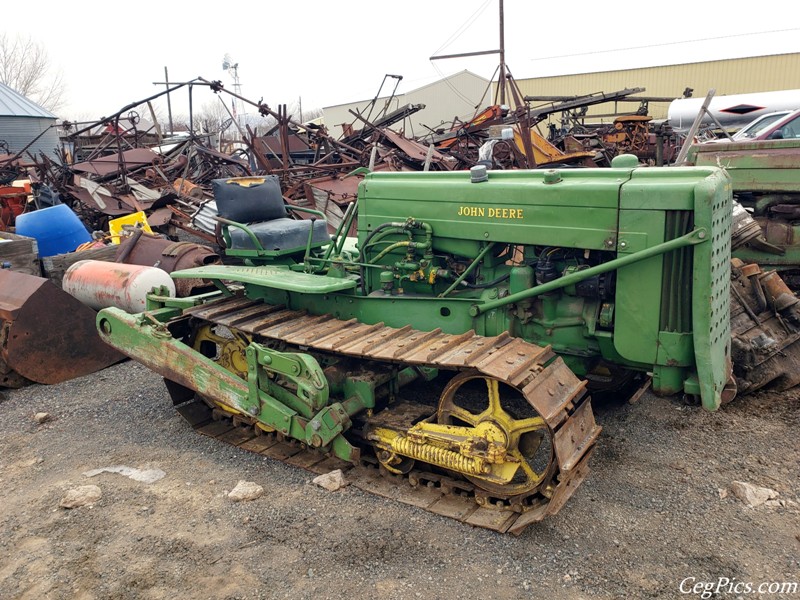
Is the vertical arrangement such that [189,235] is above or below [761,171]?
below

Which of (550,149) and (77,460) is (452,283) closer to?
(77,460)

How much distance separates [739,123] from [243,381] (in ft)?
54.8

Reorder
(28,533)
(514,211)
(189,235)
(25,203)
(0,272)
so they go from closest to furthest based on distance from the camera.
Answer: (28,533)
(514,211)
(0,272)
(189,235)
(25,203)

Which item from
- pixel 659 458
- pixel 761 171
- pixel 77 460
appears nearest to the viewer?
pixel 659 458

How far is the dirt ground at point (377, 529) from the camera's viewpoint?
3025 millimetres

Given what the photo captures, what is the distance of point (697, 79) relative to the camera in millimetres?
29766

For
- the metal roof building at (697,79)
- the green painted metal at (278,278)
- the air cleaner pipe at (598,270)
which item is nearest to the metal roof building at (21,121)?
the metal roof building at (697,79)

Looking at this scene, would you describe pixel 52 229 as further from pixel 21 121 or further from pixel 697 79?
pixel 697 79

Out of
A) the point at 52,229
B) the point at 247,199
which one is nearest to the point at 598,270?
the point at 247,199

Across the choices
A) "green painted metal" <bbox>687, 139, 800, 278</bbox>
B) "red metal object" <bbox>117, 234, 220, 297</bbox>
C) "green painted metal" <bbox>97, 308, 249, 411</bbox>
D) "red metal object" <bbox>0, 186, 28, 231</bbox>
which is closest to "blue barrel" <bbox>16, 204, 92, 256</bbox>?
"red metal object" <bbox>117, 234, 220, 297</bbox>

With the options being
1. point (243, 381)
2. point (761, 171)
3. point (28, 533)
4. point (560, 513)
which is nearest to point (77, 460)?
point (28, 533)

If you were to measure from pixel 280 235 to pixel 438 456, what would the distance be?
7.32ft

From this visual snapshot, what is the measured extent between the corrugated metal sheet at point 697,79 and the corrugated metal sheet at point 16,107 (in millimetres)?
21228

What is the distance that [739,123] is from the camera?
1689 cm
